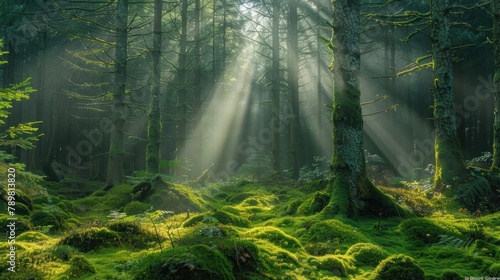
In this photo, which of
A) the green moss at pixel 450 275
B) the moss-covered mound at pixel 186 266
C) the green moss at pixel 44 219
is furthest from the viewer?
the green moss at pixel 44 219

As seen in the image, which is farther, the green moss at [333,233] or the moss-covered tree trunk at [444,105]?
the moss-covered tree trunk at [444,105]

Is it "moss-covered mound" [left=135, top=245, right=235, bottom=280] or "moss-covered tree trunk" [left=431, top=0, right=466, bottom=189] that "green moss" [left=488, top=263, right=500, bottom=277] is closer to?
"moss-covered mound" [left=135, top=245, right=235, bottom=280]

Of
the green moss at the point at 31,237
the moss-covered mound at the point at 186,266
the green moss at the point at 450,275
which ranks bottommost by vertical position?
the green moss at the point at 450,275

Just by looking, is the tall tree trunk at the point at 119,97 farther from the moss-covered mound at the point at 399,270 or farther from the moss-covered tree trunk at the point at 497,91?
the moss-covered tree trunk at the point at 497,91

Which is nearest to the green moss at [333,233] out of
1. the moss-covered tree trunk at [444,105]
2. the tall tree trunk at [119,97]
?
the moss-covered tree trunk at [444,105]

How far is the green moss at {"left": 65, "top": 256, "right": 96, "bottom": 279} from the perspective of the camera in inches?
150

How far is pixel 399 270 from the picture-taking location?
12.8ft

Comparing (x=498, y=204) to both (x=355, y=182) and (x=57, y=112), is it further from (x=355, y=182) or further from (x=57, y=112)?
(x=57, y=112)

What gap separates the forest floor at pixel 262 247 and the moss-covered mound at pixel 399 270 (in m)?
0.01

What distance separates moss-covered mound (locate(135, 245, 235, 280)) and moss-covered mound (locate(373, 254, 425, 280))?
164 centimetres

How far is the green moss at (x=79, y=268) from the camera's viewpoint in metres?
3.82

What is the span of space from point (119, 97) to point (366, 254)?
1071 centimetres

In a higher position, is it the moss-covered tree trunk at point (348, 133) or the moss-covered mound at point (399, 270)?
the moss-covered tree trunk at point (348, 133)

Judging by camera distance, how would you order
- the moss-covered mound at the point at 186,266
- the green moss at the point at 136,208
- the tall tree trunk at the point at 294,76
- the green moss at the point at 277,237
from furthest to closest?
the tall tree trunk at the point at 294,76
the green moss at the point at 136,208
the green moss at the point at 277,237
the moss-covered mound at the point at 186,266
